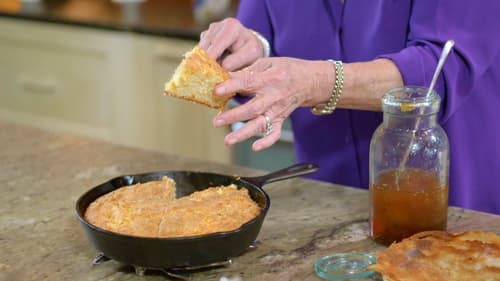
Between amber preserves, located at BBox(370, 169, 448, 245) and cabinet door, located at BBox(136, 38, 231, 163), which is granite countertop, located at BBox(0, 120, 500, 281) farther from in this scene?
cabinet door, located at BBox(136, 38, 231, 163)

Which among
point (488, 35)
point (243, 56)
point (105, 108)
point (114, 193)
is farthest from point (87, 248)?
point (105, 108)

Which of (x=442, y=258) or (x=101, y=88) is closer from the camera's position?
(x=442, y=258)

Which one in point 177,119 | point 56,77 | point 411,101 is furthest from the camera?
point 56,77

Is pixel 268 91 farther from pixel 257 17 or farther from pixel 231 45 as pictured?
pixel 257 17

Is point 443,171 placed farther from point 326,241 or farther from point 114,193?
point 114,193

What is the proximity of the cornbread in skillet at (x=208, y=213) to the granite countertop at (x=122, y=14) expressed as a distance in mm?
1607

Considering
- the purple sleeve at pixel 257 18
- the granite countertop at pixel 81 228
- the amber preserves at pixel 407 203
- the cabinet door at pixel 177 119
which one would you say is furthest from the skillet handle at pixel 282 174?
the cabinet door at pixel 177 119

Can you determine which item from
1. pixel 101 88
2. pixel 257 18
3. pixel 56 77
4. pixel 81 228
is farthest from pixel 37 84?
pixel 81 228

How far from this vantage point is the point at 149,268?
4.25 feet

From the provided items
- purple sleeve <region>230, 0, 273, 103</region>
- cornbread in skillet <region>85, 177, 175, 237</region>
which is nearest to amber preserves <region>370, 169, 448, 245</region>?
cornbread in skillet <region>85, 177, 175, 237</region>

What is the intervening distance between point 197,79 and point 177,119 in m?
1.76

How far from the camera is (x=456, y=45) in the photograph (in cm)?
152

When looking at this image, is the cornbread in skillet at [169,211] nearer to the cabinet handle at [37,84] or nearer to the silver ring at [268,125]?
the silver ring at [268,125]

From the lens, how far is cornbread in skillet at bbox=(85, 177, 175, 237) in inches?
50.8
